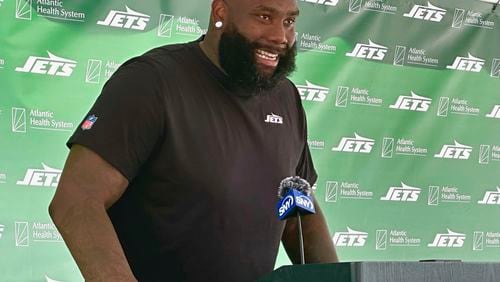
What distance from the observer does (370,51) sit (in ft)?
15.0

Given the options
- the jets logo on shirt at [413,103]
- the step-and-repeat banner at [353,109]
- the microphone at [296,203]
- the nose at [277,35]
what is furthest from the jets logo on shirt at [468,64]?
the microphone at [296,203]

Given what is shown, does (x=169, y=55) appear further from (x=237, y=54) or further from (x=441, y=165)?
(x=441, y=165)

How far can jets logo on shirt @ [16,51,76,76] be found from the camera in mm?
3783

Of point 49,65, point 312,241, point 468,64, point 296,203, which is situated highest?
point 296,203

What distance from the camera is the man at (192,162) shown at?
1.94 m

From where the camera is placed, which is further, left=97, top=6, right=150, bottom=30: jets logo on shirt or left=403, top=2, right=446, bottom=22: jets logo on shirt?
left=403, top=2, right=446, bottom=22: jets logo on shirt

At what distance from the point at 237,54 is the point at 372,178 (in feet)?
7.84

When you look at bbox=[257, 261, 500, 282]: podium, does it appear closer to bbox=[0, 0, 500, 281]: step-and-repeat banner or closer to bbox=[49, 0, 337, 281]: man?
bbox=[49, 0, 337, 281]: man

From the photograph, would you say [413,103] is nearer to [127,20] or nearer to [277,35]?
[127,20]

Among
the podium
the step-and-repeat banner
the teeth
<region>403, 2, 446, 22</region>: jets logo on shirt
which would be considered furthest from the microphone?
<region>403, 2, 446, 22</region>: jets logo on shirt

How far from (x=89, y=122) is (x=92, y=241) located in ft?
0.88

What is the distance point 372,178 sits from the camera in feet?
14.8

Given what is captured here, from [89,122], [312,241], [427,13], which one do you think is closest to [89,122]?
[89,122]

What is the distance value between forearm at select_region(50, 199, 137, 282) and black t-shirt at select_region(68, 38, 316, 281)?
0.40 ft
